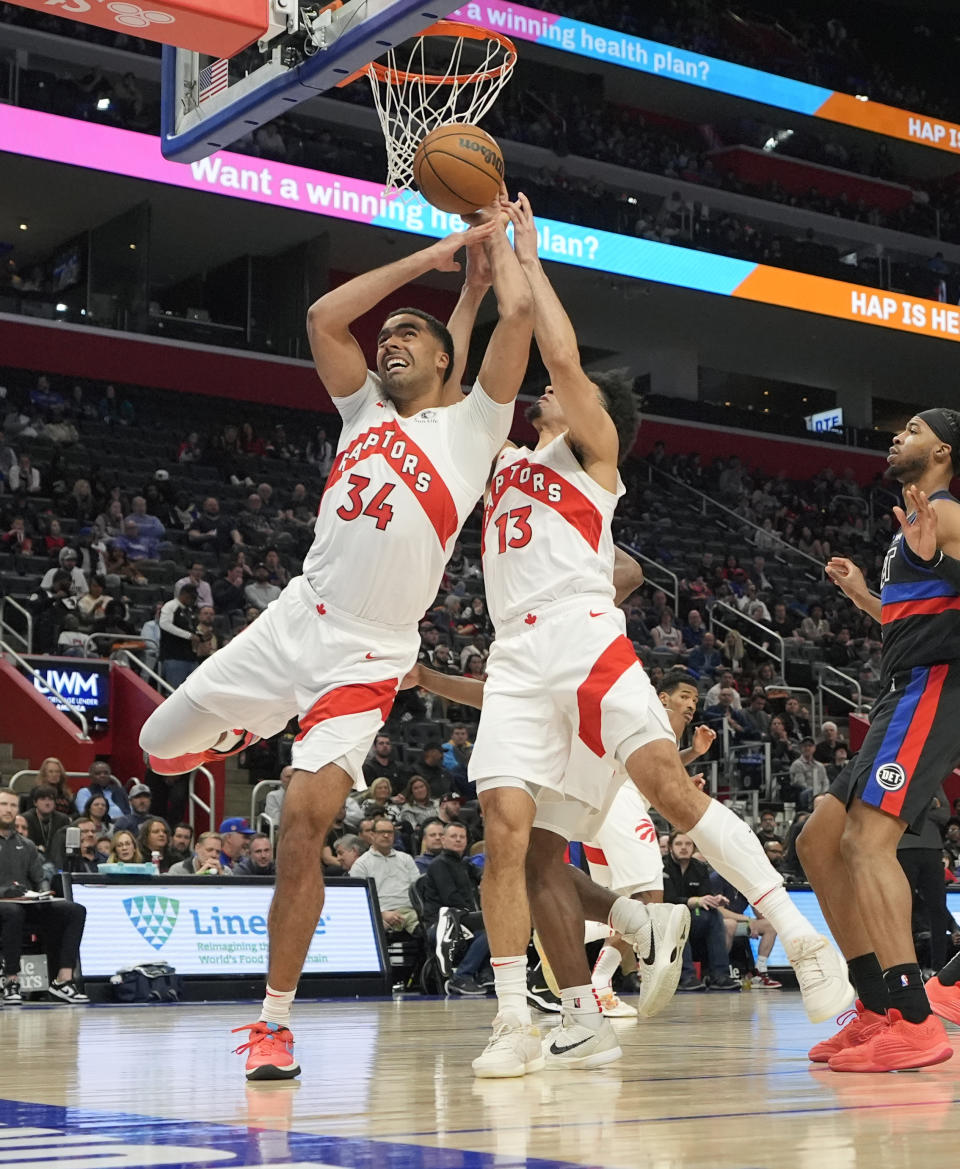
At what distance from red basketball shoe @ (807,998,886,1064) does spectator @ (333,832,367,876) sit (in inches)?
305

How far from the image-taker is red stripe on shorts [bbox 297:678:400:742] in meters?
5.02

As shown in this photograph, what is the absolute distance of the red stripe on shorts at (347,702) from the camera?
5023 millimetres

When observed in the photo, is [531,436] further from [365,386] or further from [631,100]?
[365,386]

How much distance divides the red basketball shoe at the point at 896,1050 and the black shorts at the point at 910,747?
2.19 ft

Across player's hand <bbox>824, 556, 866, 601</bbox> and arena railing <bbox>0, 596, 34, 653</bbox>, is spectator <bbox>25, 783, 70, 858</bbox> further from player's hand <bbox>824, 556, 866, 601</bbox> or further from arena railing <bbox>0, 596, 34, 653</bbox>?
player's hand <bbox>824, 556, 866, 601</bbox>

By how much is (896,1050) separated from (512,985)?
125 cm

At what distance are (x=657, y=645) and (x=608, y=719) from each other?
17.0m

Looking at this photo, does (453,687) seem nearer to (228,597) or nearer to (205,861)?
(205,861)

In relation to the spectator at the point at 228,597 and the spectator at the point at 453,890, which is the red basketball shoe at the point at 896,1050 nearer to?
the spectator at the point at 453,890

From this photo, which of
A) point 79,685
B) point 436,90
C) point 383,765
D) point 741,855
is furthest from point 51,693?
point 741,855

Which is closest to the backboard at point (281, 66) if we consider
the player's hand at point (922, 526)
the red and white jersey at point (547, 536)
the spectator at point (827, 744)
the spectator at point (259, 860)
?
the red and white jersey at point (547, 536)

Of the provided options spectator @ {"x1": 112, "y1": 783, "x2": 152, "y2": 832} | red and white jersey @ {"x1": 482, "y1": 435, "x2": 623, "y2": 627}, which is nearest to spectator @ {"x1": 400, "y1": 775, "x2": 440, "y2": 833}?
spectator @ {"x1": 112, "y1": 783, "x2": 152, "y2": 832}

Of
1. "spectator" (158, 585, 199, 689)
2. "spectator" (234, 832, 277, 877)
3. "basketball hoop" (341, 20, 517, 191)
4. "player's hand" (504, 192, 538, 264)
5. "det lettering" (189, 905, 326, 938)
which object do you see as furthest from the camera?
"spectator" (158, 585, 199, 689)

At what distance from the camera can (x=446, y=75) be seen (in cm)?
863
